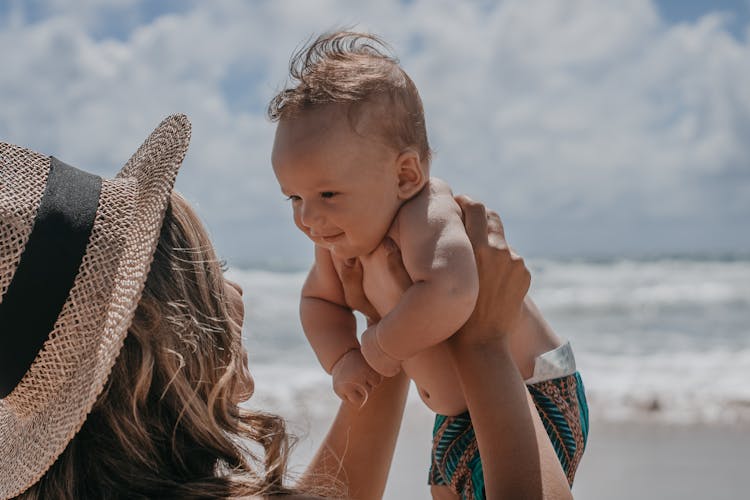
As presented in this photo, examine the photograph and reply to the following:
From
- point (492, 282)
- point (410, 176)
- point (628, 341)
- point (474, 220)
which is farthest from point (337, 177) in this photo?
point (628, 341)

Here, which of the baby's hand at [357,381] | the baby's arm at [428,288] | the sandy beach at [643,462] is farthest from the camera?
the sandy beach at [643,462]

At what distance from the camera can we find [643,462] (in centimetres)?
511

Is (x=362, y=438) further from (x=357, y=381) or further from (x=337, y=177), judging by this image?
(x=337, y=177)

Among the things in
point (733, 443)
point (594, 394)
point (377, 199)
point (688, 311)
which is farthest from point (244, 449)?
point (688, 311)

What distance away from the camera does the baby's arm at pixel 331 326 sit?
2.08 m

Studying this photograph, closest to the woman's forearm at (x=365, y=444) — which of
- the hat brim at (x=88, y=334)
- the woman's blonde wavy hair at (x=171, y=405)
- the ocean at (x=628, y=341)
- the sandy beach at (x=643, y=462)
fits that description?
the ocean at (x=628, y=341)

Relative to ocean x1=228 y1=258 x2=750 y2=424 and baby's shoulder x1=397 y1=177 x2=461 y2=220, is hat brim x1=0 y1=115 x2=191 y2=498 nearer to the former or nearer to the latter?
baby's shoulder x1=397 y1=177 x2=461 y2=220

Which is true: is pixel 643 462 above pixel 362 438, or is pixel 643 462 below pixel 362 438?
above

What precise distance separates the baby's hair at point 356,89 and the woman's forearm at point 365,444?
27.4 inches

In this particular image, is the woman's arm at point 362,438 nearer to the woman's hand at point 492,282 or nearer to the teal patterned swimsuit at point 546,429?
the teal patterned swimsuit at point 546,429

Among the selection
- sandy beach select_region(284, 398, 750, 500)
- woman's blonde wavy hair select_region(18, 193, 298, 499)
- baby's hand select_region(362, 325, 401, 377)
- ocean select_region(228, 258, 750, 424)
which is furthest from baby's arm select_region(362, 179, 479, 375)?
sandy beach select_region(284, 398, 750, 500)

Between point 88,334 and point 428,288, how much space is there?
77cm

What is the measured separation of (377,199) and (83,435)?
881 millimetres

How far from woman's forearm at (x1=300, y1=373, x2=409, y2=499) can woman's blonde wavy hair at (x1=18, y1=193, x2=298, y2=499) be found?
0.64m
